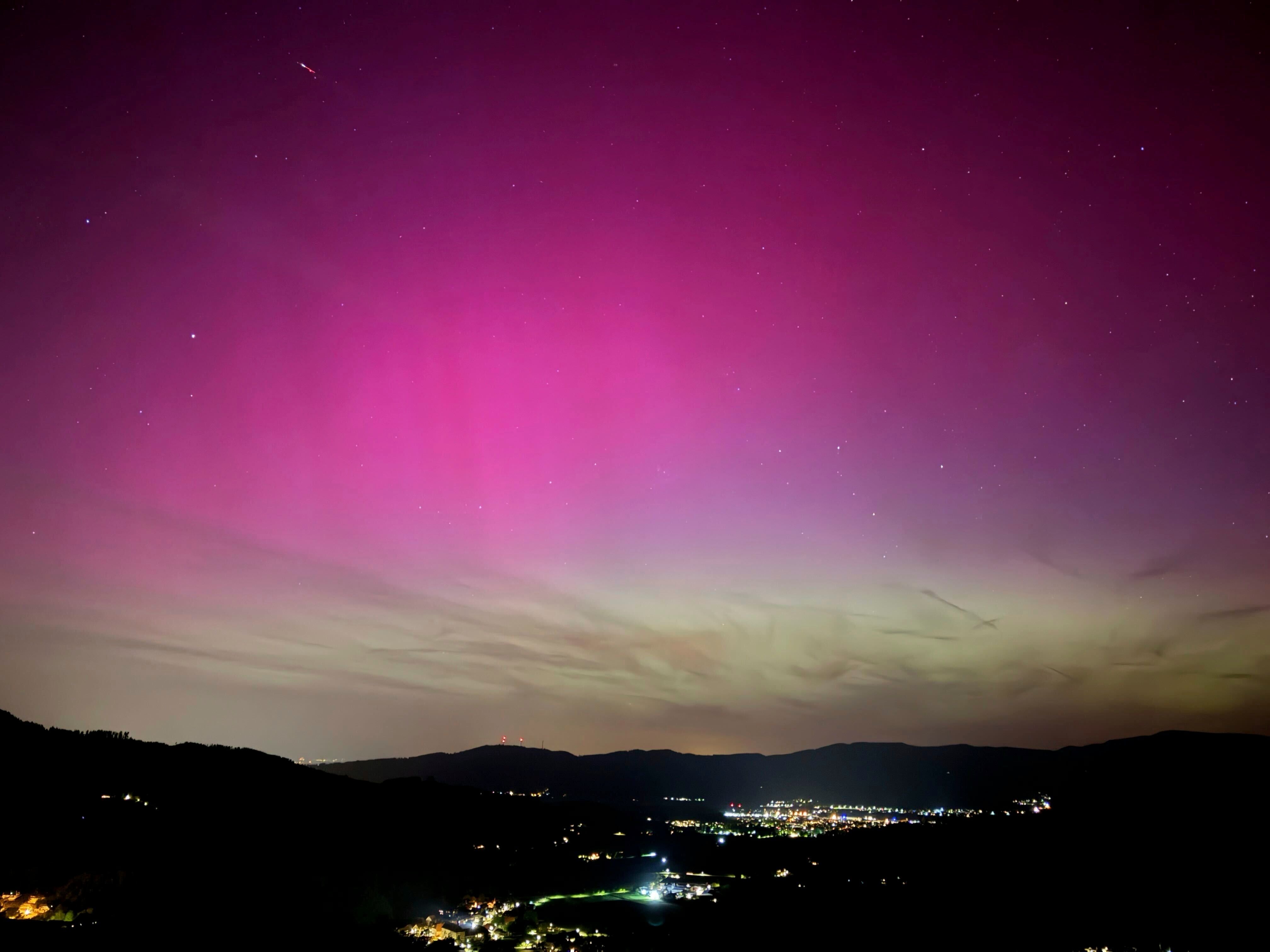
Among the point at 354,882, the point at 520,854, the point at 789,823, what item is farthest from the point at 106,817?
the point at 789,823

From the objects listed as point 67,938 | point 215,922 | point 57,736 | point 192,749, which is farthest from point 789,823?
point 67,938

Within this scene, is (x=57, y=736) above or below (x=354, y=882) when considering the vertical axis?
above

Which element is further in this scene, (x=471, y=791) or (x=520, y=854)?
(x=471, y=791)

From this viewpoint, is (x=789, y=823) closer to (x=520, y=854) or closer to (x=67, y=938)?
(x=520, y=854)

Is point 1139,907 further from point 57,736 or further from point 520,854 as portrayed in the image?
point 57,736

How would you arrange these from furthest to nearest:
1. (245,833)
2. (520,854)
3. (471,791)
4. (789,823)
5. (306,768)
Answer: (789,823) < (471,791) < (306,768) < (520,854) < (245,833)

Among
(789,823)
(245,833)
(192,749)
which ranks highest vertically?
(192,749)

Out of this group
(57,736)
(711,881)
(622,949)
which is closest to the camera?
(622,949)
